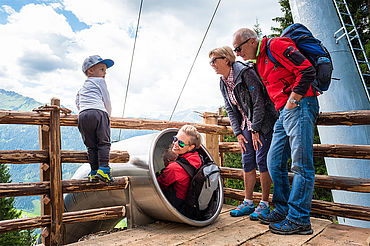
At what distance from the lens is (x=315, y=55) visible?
8.04 ft

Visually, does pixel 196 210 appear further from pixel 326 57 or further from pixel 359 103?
pixel 359 103

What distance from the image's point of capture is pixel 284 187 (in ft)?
9.11

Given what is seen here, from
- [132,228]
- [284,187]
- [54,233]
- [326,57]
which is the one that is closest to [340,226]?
[284,187]

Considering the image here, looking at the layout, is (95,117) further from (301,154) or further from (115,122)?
(301,154)

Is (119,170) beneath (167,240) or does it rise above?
above

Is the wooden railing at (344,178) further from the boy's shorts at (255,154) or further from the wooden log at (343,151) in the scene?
the boy's shorts at (255,154)

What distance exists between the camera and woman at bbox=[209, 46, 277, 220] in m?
2.96

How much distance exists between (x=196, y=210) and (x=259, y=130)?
1.02m

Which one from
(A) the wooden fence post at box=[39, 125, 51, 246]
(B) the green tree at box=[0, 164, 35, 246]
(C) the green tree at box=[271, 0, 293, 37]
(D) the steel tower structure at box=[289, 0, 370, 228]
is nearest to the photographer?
(A) the wooden fence post at box=[39, 125, 51, 246]

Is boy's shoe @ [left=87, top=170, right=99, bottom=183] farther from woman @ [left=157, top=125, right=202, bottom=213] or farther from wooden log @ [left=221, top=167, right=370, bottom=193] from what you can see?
wooden log @ [left=221, top=167, right=370, bottom=193]

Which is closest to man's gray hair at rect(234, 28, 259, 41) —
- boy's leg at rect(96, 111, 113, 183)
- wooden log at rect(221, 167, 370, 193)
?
boy's leg at rect(96, 111, 113, 183)

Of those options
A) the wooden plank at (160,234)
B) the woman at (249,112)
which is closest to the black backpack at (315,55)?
the woman at (249,112)

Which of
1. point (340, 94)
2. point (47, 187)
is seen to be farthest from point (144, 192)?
point (340, 94)

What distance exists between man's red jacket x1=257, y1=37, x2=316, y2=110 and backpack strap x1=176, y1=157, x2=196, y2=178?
996 millimetres
